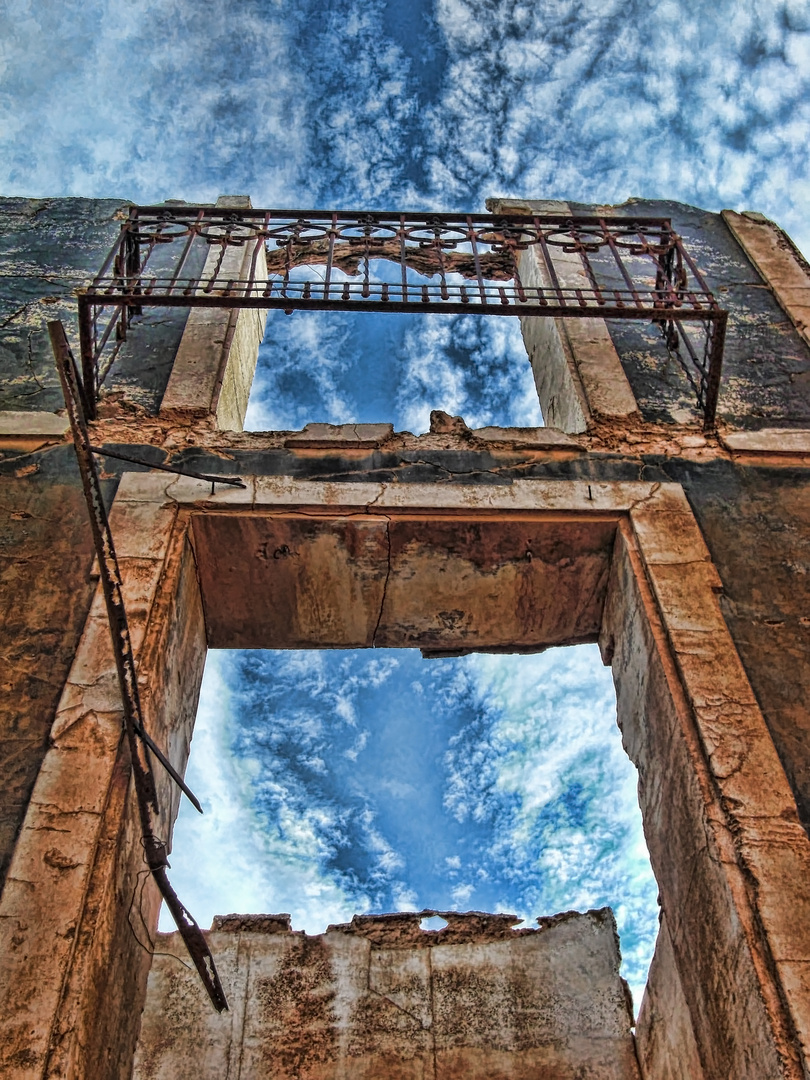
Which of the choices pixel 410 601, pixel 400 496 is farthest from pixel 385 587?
pixel 400 496

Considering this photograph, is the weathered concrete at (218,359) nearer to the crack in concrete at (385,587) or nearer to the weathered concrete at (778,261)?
the crack in concrete at (385,587)

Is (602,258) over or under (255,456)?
over

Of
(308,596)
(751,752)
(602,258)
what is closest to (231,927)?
(308,596)

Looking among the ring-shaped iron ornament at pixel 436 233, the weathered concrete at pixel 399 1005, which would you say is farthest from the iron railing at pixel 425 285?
the weathered concrete at pixel 399 1005

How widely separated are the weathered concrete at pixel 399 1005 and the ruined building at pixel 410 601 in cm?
2

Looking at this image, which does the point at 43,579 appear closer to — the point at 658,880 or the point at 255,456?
the point at 255,456

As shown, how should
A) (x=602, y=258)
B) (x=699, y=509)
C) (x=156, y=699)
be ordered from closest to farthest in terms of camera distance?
(x=156, y=699) < (x=699, y=509) < (x=602, y=258)

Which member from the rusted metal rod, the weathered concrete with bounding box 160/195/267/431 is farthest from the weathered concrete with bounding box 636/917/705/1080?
the weathered concrete with bounding box 160/195/267/431

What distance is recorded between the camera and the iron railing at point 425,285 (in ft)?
16.7

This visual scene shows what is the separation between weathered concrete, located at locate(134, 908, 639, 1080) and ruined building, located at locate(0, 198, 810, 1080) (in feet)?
0.08

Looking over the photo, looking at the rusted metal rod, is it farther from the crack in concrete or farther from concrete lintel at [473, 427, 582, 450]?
concrete lintel at [473, 427, 582, 450]

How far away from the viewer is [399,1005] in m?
6.57

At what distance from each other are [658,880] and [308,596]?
2.28 metres

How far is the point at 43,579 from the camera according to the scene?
13.6 feet
